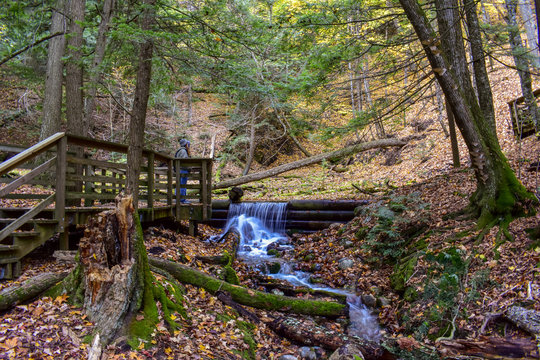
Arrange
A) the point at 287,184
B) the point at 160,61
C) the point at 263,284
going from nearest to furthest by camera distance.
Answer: the point at 263,284 → the point at 160,61 → the point at 287,184

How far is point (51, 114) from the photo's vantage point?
392 inches

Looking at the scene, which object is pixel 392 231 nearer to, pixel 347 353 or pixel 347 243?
pixel 347 243

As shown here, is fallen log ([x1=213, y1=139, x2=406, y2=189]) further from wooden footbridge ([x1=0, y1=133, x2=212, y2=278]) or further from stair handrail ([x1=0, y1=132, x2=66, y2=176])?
stair handrail ([x1=0, y1=132, x2=66, y2=176])

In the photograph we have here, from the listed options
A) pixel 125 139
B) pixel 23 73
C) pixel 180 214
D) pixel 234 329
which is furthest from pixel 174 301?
pixel 125 139

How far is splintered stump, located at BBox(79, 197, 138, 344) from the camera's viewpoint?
11.3 feet

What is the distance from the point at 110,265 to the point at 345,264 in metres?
5.56

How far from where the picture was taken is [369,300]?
623cm

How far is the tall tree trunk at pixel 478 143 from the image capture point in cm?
610

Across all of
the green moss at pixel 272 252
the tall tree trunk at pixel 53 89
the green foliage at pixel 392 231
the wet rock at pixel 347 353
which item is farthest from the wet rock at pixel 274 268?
the tall tree trunk at pixel 53 89

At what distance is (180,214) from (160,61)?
398 cm

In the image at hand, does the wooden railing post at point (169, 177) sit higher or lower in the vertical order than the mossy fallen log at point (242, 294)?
higher

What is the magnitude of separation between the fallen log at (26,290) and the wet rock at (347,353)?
3422 mm

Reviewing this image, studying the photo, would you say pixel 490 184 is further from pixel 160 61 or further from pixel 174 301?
pixel 160 61

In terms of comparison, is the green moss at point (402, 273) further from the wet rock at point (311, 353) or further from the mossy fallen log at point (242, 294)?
the wet rock at point (311, 353)
